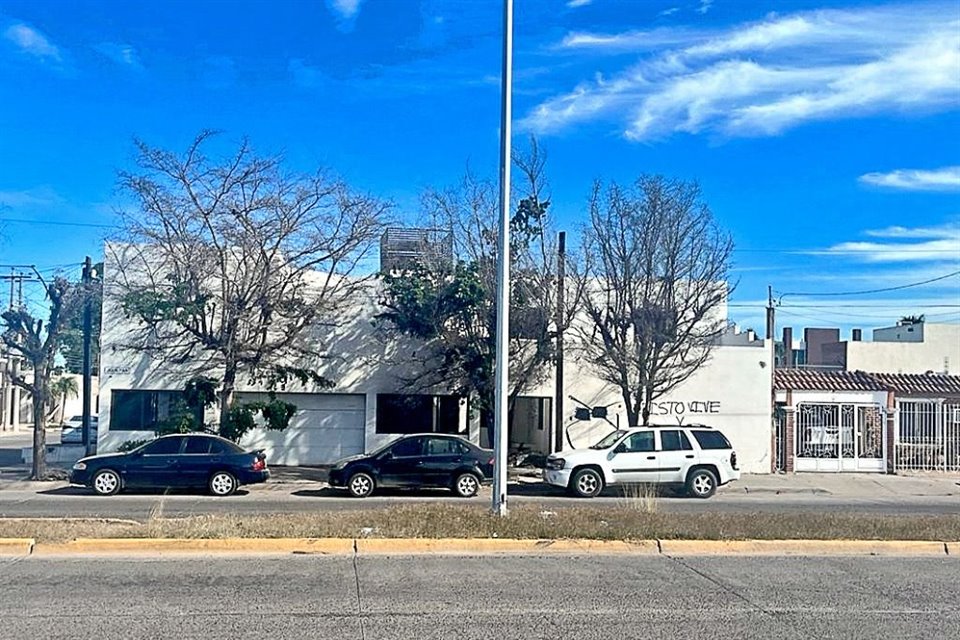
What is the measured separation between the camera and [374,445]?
29250 mm

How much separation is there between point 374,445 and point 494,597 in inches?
793

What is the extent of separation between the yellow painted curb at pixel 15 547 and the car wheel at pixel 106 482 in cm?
998

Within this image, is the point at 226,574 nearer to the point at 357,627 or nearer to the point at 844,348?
the point at 357,627

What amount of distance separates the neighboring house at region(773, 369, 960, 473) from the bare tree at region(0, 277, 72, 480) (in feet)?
64.7

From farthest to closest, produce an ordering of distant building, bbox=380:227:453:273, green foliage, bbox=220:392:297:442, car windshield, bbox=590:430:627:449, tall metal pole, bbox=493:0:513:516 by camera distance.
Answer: distant building, bbox=380:227:453:273
green foliage, bbox=220:392:297:442
car windshield, bbox=590:430:627:449
tall metal pole, bbox=493:0:513:516

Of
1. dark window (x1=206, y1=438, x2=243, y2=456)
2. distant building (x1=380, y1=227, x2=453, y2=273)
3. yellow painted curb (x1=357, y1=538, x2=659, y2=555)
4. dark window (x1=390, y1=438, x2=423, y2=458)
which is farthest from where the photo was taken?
distant building (x1=380, y1=227, x2=453, y2=273)

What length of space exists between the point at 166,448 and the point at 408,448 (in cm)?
525

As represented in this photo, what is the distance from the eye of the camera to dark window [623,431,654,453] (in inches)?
889

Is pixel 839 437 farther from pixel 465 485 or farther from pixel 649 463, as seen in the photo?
pixel 465 485

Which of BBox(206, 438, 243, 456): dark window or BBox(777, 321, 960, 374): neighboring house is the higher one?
BBox(777, 321, 960, 374): neighboring house

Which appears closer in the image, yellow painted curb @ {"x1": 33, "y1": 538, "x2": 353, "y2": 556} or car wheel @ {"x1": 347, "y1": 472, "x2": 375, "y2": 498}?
yellow painted curb @ {"x1": 33, "y1": 538, "x2": 353, "y2": 556}

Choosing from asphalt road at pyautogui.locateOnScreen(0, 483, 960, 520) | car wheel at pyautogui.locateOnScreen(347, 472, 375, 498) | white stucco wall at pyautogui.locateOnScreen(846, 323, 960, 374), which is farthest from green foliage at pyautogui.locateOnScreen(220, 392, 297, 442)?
white stucco wall at pyautogui.locateOnScreen(846, 323, 960, 374)

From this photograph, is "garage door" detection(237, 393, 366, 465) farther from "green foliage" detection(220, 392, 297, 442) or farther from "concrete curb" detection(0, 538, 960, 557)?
"concrete curb" detection(0, 538, 960, 557)

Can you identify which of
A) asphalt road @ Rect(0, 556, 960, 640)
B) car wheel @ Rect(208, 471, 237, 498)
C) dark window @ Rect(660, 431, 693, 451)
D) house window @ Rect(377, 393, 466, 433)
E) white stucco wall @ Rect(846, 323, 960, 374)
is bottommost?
car wheel @ Rect(208, 471, 237, 498)
